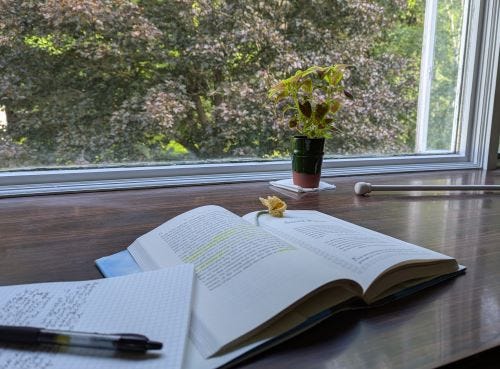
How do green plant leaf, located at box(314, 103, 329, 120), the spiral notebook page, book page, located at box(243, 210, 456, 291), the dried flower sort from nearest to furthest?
the spiral notebook page < book page, located at box(243, 210, 456, 291) < the dried flower < green plant leaf, located at box(314, 103, 329, 120)

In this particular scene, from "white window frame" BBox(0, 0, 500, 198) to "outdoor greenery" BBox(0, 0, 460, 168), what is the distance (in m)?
0.05

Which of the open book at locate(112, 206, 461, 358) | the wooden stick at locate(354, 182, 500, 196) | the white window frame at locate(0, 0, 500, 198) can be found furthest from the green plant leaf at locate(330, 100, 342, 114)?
the open book at locate(112, 206, 461, 358)

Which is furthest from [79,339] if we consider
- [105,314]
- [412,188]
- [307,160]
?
[412,188]

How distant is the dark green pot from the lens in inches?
43.0

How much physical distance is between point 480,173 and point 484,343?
125 centimetres

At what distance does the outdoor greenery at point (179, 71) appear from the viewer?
1107 millimetres

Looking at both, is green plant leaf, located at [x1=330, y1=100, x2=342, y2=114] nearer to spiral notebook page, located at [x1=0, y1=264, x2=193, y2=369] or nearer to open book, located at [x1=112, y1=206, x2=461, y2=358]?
open book, located at [x1=112, y1=206, x2=461, y2=358]

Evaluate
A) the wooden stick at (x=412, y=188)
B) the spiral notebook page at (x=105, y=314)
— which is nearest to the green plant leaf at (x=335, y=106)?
the wooden stick at (x=412, y=188)

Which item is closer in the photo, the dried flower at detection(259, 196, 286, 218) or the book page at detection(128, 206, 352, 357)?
the book page at detection(128, 206, 352, 357)

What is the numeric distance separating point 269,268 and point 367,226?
0.39 metres

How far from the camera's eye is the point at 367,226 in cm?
82

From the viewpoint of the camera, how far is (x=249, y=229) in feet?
2.05

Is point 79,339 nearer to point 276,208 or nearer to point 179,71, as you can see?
point 276,208

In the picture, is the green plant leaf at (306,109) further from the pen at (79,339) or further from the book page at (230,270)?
the pen at (79,339)
